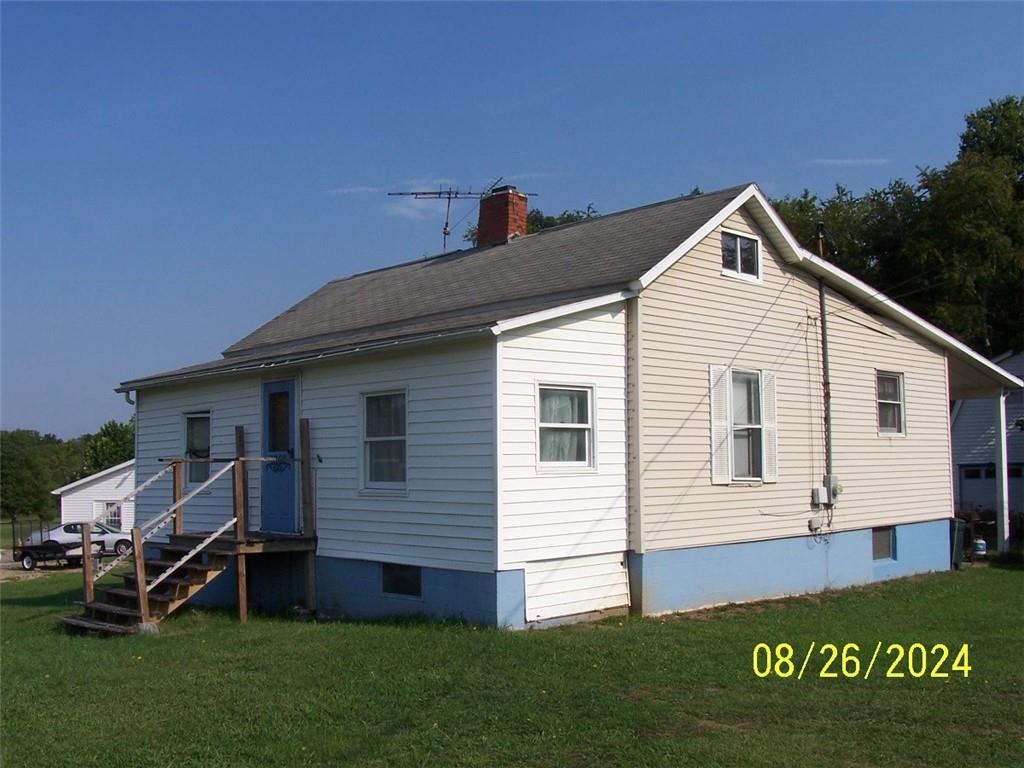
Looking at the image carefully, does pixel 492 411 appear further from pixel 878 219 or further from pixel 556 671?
pixel 878 219

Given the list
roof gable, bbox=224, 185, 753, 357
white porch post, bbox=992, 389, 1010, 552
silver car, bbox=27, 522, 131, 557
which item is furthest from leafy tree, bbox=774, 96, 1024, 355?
silver car, bbox=27, 522, 131, 557

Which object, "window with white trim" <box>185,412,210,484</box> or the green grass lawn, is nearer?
the green grass lawn

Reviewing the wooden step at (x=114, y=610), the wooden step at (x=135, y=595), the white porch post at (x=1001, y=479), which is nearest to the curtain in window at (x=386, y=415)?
the wooden step at (x=135, y=595)

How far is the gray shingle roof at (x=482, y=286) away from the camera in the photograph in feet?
44.7

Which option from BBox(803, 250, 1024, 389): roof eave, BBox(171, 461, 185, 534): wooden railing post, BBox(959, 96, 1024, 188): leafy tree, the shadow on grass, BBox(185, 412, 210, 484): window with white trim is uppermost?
BBox(959, 96, 1024, 188): leafy tree

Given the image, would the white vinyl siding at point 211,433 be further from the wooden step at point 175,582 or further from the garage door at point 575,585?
the garage door at point 575,585

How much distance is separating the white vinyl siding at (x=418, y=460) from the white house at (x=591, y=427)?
0.03 metres

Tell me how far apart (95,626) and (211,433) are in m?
4.07

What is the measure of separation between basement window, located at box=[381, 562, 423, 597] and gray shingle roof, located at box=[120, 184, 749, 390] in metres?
2.82

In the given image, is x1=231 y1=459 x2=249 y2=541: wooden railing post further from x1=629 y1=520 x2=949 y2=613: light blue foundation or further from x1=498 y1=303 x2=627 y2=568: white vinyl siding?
x1=629 y1=520 x2=949 y2=613: light blue foundation

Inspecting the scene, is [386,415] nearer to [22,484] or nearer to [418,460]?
[418,460]

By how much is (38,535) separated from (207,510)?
23.7 m

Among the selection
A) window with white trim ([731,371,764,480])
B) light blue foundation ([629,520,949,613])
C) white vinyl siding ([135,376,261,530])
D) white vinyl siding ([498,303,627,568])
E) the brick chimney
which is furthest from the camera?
the brick chimney

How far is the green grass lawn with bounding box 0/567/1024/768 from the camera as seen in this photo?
696 cm
